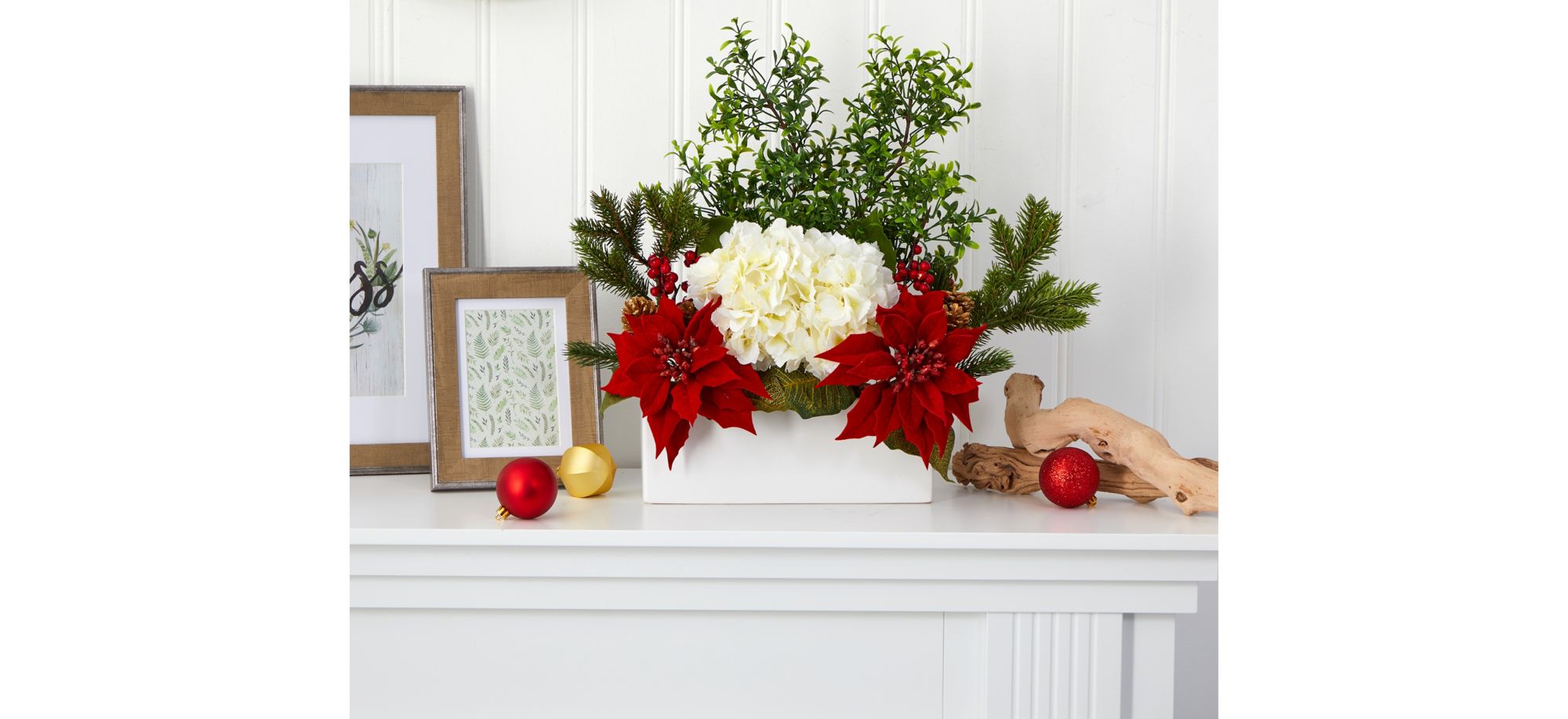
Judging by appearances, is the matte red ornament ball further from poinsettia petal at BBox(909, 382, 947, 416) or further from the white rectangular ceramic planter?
poinsettia petal at BBox(909, 382, 947, 416)

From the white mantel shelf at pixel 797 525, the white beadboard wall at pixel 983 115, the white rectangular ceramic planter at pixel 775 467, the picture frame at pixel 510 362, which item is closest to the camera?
the white mantel shelf at pixel 797 525

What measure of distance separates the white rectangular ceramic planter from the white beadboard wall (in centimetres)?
24

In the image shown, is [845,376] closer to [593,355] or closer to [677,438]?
[677,438]

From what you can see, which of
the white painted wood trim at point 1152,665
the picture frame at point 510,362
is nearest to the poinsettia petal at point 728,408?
the picture frame at point 510,362

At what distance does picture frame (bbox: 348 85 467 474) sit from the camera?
1.01m

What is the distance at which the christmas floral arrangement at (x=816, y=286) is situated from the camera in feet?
2.49

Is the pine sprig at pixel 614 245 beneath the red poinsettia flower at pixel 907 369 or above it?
above

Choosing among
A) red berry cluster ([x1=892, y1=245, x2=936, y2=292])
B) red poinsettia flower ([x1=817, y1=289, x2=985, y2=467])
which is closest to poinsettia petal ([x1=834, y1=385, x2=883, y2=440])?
red poinsettia flower ([x1=817, y1=289, x2=985, y2=467])

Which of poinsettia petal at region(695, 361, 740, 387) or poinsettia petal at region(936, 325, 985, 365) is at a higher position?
poinsettia petal at region(936, 325, 985, 365)

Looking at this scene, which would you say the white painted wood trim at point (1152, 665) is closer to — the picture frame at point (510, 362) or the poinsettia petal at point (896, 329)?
the poinsettia petal at point (896, 329)
